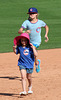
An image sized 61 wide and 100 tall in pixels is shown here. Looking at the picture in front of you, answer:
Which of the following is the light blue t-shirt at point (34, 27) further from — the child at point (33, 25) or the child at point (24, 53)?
the child at point (24, 53)

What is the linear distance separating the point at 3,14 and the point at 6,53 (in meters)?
10.4

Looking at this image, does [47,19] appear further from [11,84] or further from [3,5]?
[11,84]

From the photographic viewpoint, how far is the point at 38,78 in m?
10.5

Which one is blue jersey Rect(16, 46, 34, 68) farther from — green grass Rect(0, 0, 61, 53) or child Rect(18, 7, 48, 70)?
green grass Rect(0, 0, 61, 53)

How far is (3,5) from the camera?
87.8 feet

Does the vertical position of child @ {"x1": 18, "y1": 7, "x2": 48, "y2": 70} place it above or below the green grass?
above

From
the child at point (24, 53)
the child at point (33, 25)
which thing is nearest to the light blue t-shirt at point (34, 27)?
the child at point (33, 25)

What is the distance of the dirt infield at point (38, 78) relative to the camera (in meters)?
8.30

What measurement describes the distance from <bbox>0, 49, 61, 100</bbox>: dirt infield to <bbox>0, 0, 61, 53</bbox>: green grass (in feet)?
7.20

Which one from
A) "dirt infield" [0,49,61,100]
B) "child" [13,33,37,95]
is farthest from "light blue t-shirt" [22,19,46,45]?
"dirt infield" [0,49,61,100]

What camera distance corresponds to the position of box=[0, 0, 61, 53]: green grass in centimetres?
1769

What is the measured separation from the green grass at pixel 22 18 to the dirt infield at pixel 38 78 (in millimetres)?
2195

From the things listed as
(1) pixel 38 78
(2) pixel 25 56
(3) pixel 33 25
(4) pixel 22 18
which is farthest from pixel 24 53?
(4) pixel 22 18

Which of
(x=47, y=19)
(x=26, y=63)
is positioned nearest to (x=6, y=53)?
(x=26, y=63)
